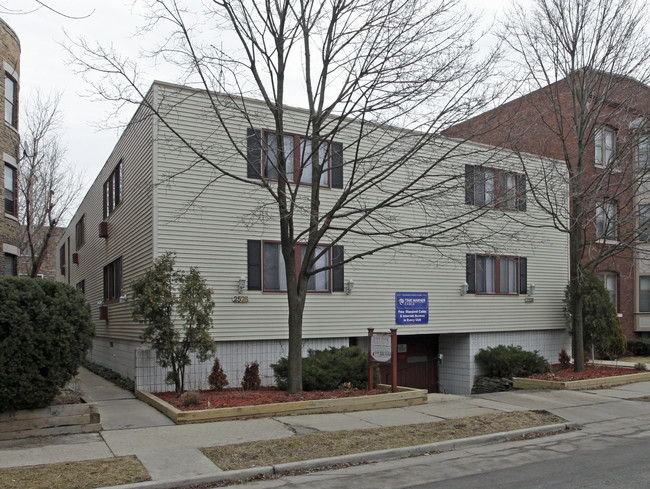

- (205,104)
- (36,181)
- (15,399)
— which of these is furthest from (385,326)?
(36,181)

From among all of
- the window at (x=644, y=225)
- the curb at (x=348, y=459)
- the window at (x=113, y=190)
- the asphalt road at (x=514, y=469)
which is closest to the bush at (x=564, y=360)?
the window at (x=644, y=225)

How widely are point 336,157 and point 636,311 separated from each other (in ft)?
59.3

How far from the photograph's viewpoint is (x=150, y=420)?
11.2 metres

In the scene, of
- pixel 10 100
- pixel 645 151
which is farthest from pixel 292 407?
pixel 645 151

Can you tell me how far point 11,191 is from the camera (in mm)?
19203

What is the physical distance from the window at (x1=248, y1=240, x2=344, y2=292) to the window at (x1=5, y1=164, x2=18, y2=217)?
27.5 feet

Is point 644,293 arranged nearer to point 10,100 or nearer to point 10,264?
point 10,264

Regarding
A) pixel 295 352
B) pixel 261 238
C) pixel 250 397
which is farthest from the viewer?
pixel 261 238

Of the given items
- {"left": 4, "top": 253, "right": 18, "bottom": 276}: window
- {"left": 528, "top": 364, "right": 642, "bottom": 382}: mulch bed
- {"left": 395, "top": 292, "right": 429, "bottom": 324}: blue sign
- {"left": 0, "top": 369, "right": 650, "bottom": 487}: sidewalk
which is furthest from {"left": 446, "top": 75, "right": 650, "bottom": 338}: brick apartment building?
{"left": 4, "top": 253, "right": 18, "bottom": 276}: window

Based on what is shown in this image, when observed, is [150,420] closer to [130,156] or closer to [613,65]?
[130,156]

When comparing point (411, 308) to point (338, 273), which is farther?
point (411, 308)

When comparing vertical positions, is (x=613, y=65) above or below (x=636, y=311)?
above

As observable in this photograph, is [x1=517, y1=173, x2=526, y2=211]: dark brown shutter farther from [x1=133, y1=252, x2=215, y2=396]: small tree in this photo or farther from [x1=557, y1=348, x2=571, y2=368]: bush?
[x1=133, y1=252, x2=215, y2=396]: small tree

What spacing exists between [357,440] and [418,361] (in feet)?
37.5
